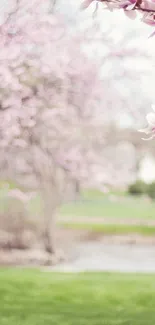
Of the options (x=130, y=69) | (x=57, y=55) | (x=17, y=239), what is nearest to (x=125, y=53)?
(x=130, y=69)

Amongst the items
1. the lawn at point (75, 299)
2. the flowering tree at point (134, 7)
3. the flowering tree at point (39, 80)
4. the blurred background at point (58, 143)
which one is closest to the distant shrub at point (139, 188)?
the blurred background at point (58, 143)

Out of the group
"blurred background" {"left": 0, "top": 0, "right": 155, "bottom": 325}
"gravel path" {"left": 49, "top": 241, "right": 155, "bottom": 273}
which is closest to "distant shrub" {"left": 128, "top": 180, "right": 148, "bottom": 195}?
"gravel path" {"left": 49, "top": 241, "right": 155, "bottom": 273}

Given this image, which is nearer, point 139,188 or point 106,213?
point 106,213

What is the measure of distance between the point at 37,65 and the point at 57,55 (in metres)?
0.25

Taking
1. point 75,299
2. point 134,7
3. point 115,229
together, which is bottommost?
point 115,229

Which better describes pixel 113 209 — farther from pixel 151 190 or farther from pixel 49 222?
pixel 49 222

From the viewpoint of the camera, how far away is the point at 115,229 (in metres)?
14.5

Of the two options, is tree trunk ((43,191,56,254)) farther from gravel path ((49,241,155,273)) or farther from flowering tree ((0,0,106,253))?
flowering tree ((0,0,106,253))

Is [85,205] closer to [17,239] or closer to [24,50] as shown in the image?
[17,239]

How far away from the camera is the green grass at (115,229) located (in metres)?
14.3

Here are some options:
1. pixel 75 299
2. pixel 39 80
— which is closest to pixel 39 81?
pixel 39 80

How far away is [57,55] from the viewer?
202 inches

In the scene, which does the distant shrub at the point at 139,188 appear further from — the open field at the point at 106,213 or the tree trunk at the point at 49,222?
the tree trunk at the point at 49,222

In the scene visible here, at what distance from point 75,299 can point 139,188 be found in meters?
15.4
